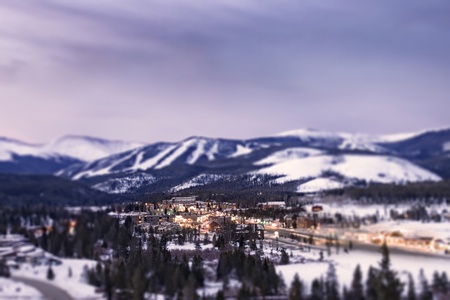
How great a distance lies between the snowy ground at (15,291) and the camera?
14109 millimetres

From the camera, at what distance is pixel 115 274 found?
16438mm

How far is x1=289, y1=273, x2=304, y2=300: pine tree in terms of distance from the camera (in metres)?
14.9

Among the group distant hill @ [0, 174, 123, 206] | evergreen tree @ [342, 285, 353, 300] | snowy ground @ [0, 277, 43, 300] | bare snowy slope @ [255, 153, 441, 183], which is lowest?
evergreen tree @ [342, 285, 353, 300]

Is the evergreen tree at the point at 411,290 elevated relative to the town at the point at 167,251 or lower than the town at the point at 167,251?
lower

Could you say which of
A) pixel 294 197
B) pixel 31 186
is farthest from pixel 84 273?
pixel 294 197

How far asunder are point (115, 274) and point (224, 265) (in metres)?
3.97

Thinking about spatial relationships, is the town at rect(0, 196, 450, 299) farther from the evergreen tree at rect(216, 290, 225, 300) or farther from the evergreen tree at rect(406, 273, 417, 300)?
the evergreen tree at rect(406, 273, 417, 300)

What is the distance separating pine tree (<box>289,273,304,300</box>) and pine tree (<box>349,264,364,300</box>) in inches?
55.3

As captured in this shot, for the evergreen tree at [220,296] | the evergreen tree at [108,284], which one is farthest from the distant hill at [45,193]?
the evergreen tree at [220,296]

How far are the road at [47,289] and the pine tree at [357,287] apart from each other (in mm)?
7362

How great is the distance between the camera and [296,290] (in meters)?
15.0

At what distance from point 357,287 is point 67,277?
25.4 feet

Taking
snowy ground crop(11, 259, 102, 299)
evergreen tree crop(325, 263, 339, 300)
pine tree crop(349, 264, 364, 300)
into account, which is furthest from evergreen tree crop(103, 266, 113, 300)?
pine tree crop(349, 264, 364, 300)

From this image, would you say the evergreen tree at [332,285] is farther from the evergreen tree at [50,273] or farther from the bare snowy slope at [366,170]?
the evergreen tree at [50,273]
